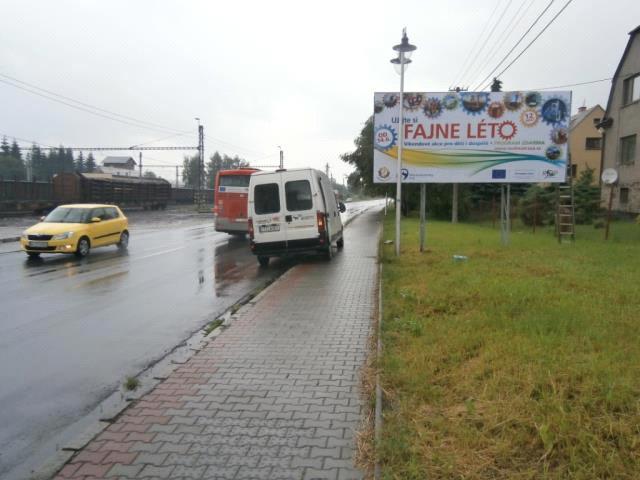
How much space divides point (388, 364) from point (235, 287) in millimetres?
5710

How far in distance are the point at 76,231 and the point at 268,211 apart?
5.52m

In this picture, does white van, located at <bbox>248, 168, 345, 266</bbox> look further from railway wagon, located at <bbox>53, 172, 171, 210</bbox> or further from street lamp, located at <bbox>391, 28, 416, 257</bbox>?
railway wagon, located at <bbox>53, 172, 171, 210</bbox>

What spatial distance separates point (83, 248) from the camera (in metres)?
14.1

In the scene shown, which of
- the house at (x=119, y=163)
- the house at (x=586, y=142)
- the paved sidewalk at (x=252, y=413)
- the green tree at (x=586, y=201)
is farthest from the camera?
the house at (x=119, y=163)

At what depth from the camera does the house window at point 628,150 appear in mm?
25517

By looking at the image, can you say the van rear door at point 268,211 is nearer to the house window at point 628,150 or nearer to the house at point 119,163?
the house window at point 628,150

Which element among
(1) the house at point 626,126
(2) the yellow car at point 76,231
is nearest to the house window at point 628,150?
(1) the house at point 626,126

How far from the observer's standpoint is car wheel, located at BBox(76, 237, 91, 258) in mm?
13852

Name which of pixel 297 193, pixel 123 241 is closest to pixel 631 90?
pixel 297 193

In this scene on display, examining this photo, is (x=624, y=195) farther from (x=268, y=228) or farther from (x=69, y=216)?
(x=69, y=216)

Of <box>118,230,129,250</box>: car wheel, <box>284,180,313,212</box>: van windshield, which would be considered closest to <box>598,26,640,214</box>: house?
<box>284,180,313,212</box>: van windshield

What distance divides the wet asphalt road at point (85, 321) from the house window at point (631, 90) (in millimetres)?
22156

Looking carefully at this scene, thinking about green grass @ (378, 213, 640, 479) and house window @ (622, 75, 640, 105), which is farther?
house window @ (622, 75, 640, 105)

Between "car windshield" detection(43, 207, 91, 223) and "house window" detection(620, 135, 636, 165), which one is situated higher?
"house window" detection(620, 135, 636, 165)
